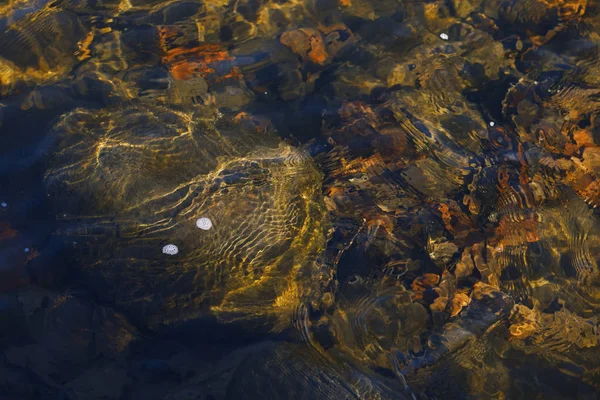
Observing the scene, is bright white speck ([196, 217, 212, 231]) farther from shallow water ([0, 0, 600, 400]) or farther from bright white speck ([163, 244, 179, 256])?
bright white speck ([163, 244, 179, 256])

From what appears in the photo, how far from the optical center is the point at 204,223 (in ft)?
12.9

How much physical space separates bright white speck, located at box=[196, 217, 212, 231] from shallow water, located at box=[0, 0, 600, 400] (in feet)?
0.06

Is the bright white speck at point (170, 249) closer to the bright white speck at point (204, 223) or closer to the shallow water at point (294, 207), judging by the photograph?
the shallow water at point (294, 207)

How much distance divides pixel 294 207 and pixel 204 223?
30.9 inches

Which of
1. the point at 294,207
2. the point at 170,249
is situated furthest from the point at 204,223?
the point at 294,207

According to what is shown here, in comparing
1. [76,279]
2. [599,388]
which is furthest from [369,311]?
[76,279]

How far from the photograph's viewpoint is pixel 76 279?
12.8 feet

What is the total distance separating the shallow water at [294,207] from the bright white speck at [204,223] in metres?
0.02

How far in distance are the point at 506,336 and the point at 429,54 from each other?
10.7 ft

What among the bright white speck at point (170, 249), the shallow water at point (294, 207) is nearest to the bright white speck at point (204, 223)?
the shallow water at point (294, 207)

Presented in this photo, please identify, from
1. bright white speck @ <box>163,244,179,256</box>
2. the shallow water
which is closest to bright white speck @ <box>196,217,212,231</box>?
the shallow water

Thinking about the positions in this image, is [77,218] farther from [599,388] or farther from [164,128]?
[599,388]

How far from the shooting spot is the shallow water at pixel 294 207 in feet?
12.1

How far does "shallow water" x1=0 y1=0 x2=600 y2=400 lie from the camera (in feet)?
12.1
